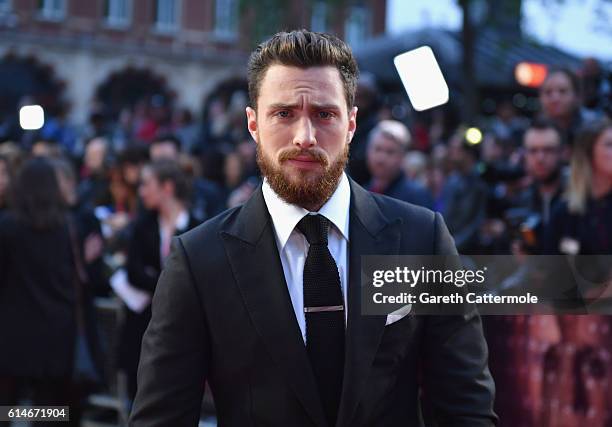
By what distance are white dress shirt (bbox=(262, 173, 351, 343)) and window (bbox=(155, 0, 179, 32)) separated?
105ft

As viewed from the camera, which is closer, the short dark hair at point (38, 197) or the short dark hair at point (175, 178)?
the short dark hair at point (38, 197)

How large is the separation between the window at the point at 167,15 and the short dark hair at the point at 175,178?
93.7ft

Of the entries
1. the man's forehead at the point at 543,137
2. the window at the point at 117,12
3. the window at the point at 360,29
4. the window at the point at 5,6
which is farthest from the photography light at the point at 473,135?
the window at the point at 360,29

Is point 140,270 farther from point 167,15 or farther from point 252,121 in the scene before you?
point 167,15

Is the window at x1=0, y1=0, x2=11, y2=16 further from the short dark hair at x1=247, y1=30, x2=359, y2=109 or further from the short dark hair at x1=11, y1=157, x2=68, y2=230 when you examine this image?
the short dark hair at x1=247, y1=30, x2=359, y2=109

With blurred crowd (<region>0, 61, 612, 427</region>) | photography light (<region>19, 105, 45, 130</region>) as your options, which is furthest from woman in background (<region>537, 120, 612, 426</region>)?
photography light (<region>19, 105, 45, 130</region>)

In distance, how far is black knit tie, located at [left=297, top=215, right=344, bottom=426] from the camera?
248cm

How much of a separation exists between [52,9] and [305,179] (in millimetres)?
31193

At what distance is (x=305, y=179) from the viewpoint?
251cm

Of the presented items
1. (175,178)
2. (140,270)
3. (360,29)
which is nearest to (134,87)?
(360,29)

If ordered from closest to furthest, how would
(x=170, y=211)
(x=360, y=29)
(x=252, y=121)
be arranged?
(x=252, y=121) → (x=170, y=211) → (x=360, y=29)

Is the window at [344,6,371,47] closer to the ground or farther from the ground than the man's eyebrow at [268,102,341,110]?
farther from the ground

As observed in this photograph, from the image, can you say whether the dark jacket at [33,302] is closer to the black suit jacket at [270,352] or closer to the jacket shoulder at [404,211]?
the black suit jacket at [270,352]

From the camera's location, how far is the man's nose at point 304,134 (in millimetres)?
2473
